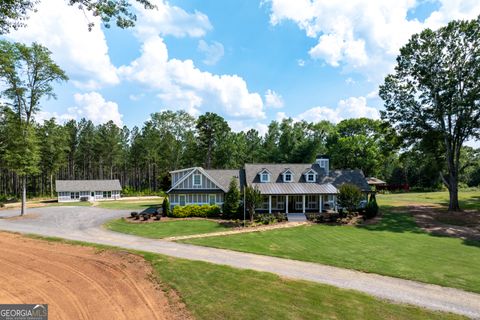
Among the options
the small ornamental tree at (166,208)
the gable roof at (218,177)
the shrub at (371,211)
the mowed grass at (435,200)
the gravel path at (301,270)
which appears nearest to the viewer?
the gravel path at (301,270)

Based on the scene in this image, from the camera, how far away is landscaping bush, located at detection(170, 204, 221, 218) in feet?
107

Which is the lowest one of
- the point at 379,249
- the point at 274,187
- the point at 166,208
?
the point at 379,249

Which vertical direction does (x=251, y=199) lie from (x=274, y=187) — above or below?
below

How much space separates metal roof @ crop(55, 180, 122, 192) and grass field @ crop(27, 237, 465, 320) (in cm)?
5096

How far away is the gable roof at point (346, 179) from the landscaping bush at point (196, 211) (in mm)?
13856

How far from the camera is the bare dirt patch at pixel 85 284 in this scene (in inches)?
402

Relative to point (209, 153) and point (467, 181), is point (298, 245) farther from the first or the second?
point (467, 181)

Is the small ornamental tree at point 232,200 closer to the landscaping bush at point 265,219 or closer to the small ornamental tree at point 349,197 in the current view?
the landscaping bush at point 265,219

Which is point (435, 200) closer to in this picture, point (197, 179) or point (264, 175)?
point (264, 175)

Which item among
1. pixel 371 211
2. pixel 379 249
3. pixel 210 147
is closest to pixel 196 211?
pixel 371 211

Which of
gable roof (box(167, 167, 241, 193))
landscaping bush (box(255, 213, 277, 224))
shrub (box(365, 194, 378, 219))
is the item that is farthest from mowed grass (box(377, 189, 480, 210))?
gable roof (box(167, 167, 241, 193))

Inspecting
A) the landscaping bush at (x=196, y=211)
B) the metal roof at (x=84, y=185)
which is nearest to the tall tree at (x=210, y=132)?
the metal roof at (x=84, y=185)

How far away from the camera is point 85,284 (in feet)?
40.9

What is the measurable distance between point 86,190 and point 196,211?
35.6 m
